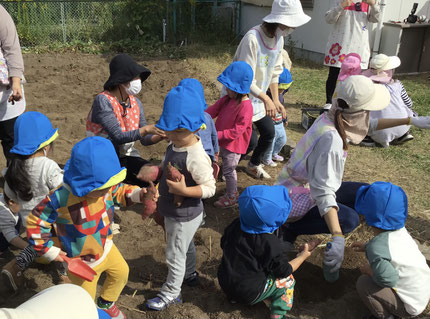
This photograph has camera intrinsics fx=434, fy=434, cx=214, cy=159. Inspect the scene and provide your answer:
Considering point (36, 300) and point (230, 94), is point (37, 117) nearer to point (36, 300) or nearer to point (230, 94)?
point (230, 94)

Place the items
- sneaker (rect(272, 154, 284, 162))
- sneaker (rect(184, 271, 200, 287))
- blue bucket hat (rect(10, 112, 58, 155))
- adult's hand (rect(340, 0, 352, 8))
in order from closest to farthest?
blue bucket hat (rect(10, 112, 58, 155)) → sneaker (rect(184, 271, 200, 287)) → sneaker (rect(272, 154, 284, 162)) → adult's hand (rect(340, 0, 352, 8))

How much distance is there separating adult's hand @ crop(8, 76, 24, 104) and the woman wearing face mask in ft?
2.11

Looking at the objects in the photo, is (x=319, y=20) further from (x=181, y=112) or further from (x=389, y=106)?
(x=181, y=112)

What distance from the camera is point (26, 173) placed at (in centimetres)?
299

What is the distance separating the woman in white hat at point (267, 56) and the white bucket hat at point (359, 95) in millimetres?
1136

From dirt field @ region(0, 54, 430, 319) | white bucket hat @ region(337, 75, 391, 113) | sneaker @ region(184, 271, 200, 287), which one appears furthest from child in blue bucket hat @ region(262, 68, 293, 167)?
sneaker @ region(184, 271, 200, 287)

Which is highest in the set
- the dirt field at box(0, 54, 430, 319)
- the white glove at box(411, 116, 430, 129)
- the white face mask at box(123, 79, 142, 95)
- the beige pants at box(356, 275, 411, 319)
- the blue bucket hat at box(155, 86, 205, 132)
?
the blue bucket hat at box(155, 86, 205, 132)

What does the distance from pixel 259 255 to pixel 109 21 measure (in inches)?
429

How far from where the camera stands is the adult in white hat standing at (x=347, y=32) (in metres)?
6.99

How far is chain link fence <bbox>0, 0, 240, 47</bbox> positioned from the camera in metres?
11.3

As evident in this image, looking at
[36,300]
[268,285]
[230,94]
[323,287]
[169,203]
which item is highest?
[36,300]

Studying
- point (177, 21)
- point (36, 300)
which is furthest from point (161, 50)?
point (36, 300)

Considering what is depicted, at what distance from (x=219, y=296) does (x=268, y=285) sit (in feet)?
1.61

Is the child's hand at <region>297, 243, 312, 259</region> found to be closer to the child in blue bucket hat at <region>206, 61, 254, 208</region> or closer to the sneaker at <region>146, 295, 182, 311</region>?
the sneaker at <region>146, 295, 182, 311</region>
